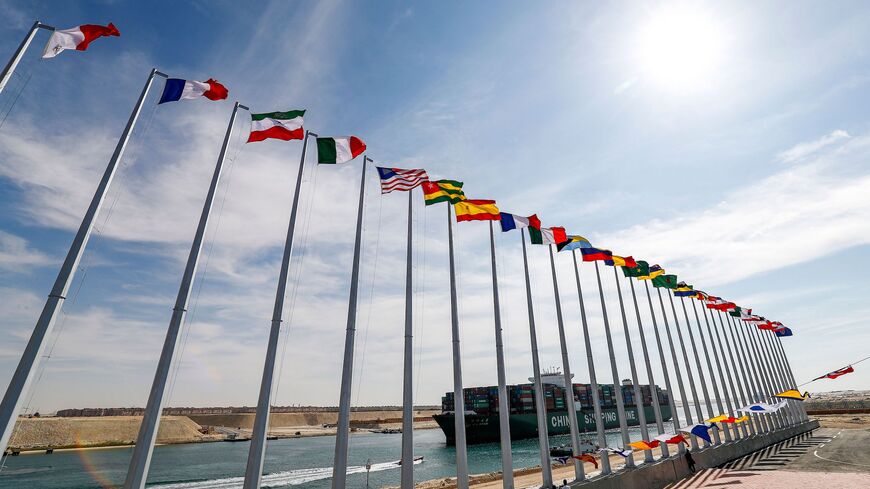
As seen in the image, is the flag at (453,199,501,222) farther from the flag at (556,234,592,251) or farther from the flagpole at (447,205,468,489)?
the flag at (556,234,592,251)

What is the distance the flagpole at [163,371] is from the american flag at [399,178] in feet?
19.9

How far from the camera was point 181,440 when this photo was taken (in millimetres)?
93750

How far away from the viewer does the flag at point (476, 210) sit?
18656 millimetres

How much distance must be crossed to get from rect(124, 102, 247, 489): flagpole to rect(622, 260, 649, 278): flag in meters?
Answer: 26.9

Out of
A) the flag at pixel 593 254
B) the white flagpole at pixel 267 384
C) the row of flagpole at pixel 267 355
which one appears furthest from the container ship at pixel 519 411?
the white flagpole at pixel 267 384

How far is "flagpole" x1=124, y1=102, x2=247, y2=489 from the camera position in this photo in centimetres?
855

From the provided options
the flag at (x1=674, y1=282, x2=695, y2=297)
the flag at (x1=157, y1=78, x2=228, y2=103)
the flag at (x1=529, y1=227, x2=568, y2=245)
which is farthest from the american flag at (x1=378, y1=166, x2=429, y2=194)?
the flag at (x1=674, y1=282, x2=695, y2=297)

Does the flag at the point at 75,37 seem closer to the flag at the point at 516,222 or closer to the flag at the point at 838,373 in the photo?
the flag at the point at 516,222

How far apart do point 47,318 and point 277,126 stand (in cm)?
780

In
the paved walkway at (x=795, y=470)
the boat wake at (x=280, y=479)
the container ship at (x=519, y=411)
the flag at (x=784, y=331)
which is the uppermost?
the flag at (x=784, y=331)

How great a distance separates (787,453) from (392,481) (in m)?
36.4

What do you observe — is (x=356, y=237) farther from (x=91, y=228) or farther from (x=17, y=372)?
(x=17, y=372)

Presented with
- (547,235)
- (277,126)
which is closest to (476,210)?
(547,235)

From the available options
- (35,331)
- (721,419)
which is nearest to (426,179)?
(35,331)
